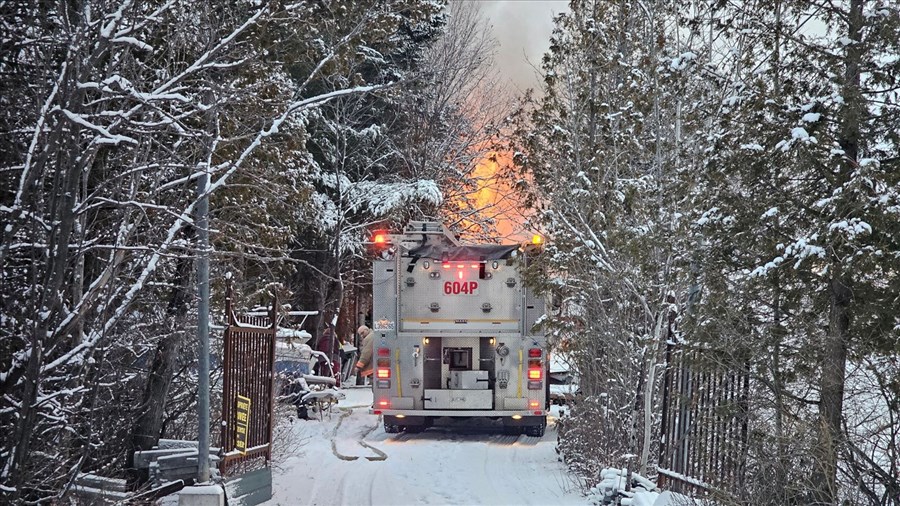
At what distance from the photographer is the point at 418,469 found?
44.9ft

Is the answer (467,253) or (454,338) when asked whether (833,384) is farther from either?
(454,338)

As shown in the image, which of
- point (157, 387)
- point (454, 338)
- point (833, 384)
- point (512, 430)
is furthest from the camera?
point (512, 430)

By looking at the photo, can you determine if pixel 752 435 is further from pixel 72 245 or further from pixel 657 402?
pixel 72 245

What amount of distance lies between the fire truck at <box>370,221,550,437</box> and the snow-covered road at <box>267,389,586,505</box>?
64cm

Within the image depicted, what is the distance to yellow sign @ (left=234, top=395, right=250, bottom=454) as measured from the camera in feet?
31.8

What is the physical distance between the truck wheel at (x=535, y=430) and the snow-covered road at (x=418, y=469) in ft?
0.37

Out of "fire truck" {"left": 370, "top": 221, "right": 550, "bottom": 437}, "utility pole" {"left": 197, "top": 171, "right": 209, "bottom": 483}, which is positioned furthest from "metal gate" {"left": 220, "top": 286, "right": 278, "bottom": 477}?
"fire truck" {"left": 370, "top": 221, "right": 550, "bottom": 437}

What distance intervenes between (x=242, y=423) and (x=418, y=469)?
4.46 metres

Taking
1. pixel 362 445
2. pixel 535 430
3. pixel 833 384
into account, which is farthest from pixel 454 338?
pixel 833 384

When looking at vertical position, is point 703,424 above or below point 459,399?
above

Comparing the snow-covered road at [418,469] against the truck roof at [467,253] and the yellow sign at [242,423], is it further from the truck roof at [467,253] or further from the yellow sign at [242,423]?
the truck roof at [467,253]

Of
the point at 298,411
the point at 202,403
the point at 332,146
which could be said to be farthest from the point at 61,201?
the point at 332,146

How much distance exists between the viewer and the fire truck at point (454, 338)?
1711cm

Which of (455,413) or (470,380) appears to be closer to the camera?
(455,413)
